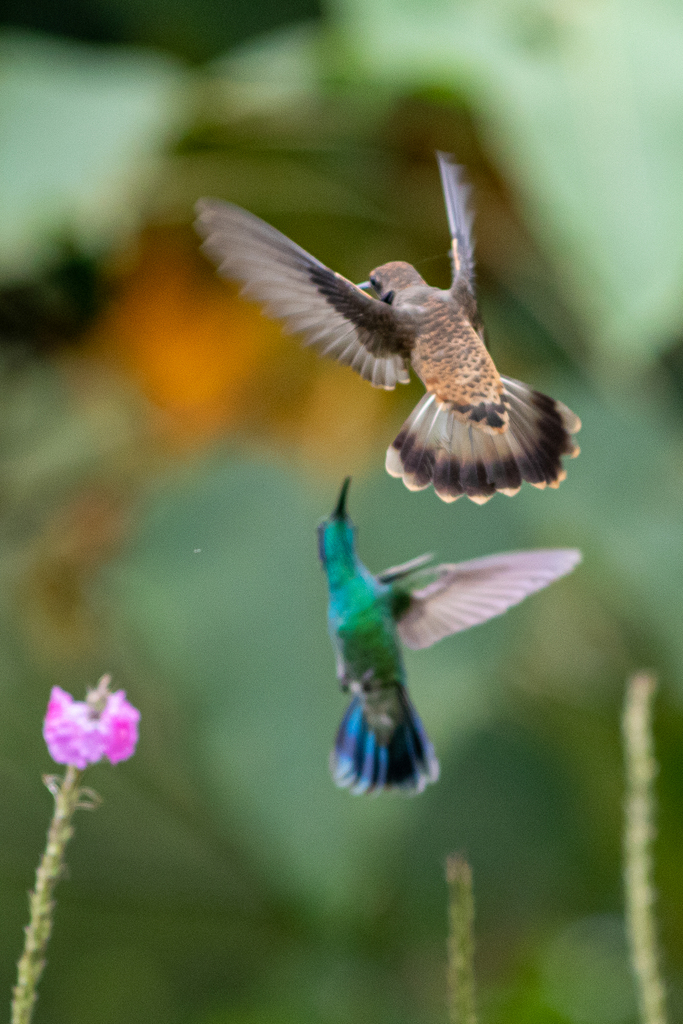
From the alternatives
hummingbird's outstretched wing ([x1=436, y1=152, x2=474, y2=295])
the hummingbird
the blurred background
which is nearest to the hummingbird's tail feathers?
the hummingbird

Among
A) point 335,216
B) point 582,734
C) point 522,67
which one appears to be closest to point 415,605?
point 522,67

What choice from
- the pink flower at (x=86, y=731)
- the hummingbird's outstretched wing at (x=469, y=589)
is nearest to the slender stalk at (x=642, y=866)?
the hummingbird's outstretched wing at (x=469, y=589)

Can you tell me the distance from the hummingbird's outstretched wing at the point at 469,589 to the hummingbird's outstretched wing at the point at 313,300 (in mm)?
83

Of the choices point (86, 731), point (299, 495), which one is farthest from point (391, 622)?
point (299, 495)

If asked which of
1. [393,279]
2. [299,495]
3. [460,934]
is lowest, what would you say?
[460,934]

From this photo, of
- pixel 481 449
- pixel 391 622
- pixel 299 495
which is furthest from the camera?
pixel 299 495

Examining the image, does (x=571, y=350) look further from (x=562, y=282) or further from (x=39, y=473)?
(x=39, y=473)

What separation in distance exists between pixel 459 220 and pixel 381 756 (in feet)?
0.39

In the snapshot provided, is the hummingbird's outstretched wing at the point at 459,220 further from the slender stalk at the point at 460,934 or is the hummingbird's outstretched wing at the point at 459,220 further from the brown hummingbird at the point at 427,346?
the slender stalk at the point at 460,934

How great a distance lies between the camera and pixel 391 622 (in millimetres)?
313

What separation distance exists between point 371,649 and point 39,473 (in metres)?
0.83

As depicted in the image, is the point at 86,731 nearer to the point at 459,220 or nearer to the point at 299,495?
the point at 459,220

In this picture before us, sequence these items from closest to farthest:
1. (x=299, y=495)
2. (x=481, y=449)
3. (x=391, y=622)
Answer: (x=481, y=449), (x=391, y=622), (x=299, y=495)

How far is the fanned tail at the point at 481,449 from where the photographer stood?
17cm
